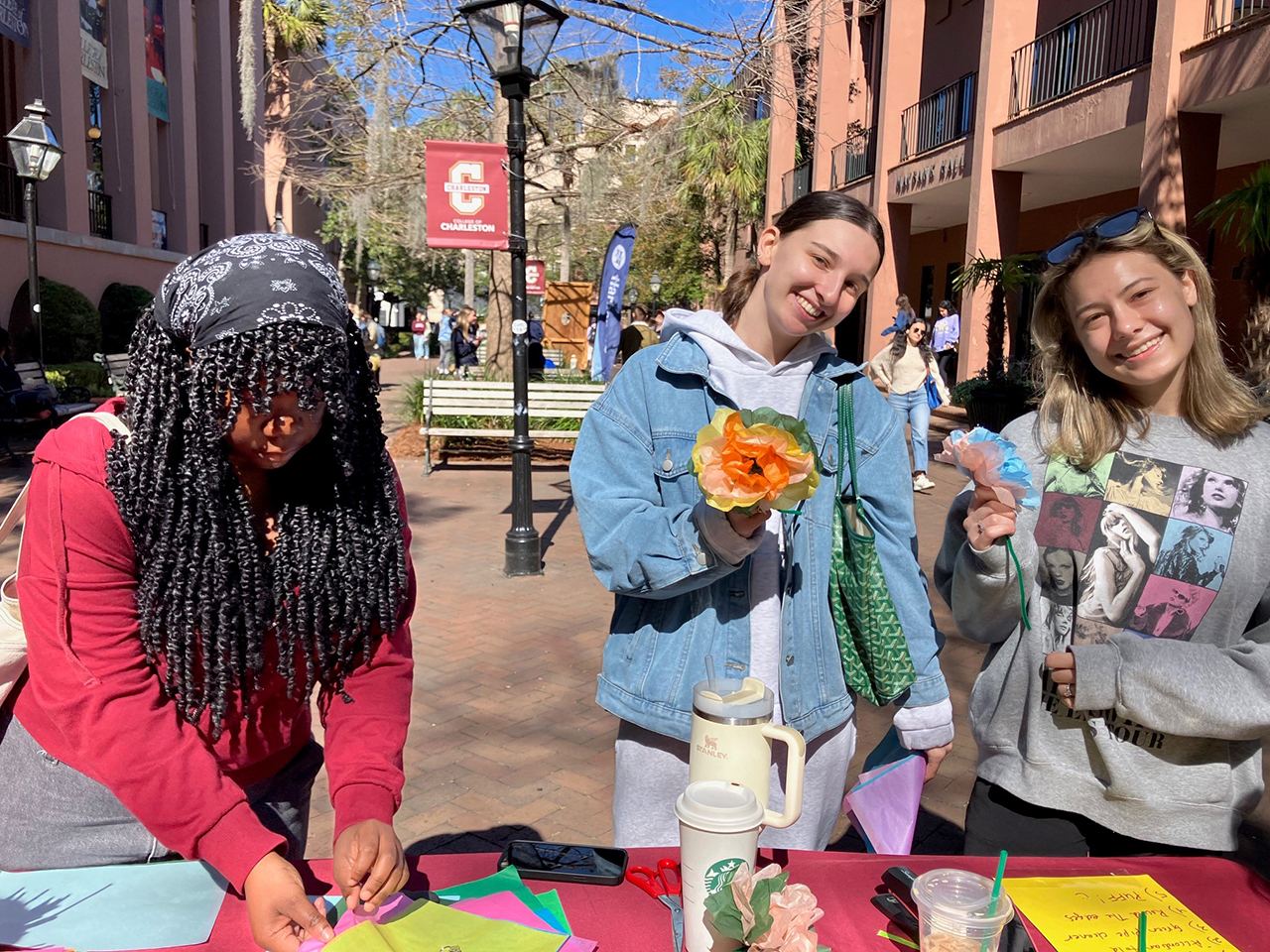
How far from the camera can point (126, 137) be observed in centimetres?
2016

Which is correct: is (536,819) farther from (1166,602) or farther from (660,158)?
(660,158)

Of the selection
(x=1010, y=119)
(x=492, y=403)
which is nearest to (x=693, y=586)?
(x=492, y=403)

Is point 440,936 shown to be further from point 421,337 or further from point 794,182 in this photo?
point 421,337

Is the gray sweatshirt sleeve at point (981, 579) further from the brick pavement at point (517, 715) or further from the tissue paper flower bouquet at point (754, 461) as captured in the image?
the brick pavement at point (517, 715)

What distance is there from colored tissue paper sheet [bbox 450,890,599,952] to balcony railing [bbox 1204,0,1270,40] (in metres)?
11.5

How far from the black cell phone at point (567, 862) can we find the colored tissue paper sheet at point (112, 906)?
1.54ft

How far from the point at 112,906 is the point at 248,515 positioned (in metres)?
0.62

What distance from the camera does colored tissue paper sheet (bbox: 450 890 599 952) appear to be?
1.37 metres

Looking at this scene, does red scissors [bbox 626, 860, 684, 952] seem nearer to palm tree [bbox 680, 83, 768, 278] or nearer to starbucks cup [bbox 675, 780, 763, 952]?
starbucks cup [bbox 675, 780, 763, 952]

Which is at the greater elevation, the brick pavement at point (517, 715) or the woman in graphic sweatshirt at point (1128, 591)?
the woman in graphic sweatshirt at point (1128, 591)

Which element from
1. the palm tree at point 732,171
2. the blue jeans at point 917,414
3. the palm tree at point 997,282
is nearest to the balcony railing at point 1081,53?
the palm tree at point 997,282

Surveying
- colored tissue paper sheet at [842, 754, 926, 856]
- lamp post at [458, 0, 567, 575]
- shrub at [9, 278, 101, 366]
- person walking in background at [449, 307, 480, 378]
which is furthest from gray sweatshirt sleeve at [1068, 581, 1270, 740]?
shrub at [9, 278, 101, 366]

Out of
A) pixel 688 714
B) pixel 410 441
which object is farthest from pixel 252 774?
pixel 410 441

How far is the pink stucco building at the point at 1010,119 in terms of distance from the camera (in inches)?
407
